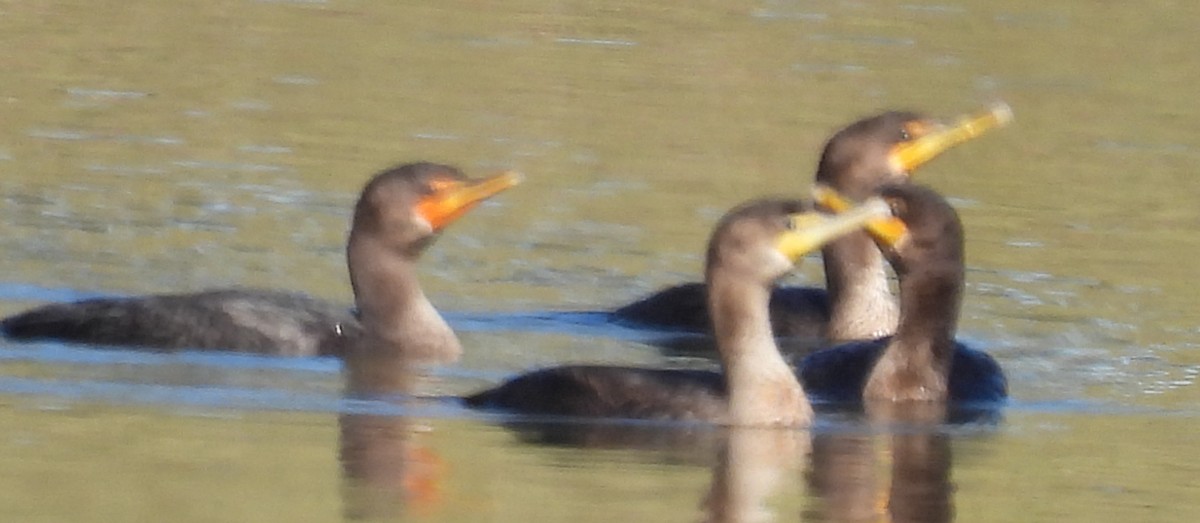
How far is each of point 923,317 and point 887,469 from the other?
1846 millimetres

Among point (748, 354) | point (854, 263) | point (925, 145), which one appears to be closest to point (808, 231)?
point (748, 354)

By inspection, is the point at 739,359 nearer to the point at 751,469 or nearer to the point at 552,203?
the point at 751,469

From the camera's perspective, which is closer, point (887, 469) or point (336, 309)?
point (887, 469)

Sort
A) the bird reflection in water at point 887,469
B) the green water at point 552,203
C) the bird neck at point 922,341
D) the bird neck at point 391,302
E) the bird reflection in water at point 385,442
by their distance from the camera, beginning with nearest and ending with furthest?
1. the bird reflection in water at point 385,442
2. the bird reflection in water at point 887,469
3. the green water at point 552,203
4. the bird neck at point 922,341
5. the bird neck at point 391,302

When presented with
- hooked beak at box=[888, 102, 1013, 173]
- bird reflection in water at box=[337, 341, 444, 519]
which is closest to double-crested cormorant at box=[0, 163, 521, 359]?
bird reflection in water at box=[337, 341, 444, 519]

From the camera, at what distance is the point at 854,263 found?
16.9 metres

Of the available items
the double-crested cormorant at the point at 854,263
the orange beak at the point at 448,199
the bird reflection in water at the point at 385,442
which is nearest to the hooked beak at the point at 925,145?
the double-crested cormorant at the point at 854,263

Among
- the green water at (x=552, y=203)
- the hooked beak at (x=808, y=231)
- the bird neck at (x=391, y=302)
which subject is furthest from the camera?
the bird neck at (x=391, y=302)

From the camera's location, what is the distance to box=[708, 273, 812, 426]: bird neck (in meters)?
13.0

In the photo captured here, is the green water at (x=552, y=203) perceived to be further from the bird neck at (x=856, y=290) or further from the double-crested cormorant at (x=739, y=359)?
the bird neck at (x=856, y=290)

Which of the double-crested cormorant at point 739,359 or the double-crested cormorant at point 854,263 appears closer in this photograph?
the double-crested cormorant at point 739,359

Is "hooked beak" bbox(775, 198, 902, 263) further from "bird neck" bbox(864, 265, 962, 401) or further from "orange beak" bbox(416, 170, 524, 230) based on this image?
"orange beak" bbox(416, 170, 524, 230)

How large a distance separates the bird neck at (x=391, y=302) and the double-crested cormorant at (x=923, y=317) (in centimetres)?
211

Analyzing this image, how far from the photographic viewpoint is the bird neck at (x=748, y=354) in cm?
1298
